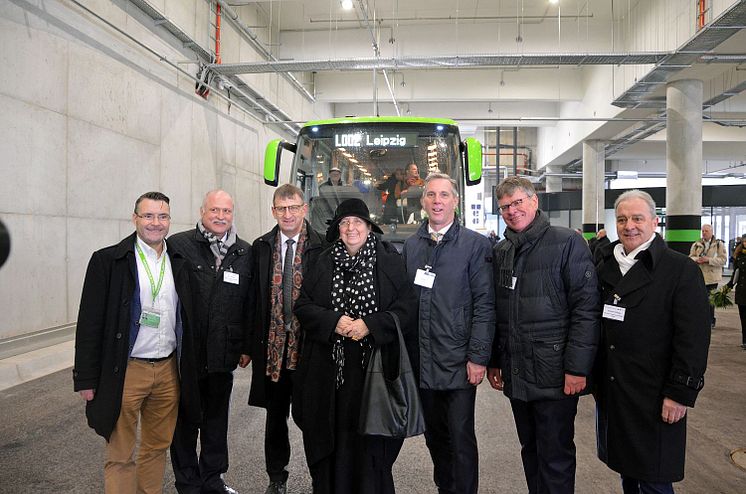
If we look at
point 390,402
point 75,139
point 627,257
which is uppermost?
point 75,139

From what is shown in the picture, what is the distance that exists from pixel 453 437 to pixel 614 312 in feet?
3.67

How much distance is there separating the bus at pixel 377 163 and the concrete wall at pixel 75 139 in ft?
9.64

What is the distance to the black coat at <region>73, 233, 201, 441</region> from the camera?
103 inches

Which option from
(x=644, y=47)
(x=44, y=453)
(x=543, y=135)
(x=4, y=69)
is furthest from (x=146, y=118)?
(x=543, y=135)

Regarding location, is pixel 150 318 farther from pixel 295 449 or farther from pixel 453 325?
pixel 295 449

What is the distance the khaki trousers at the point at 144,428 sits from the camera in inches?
107

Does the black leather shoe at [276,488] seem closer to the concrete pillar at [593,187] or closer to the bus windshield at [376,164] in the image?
the bus windshield at [376,164]

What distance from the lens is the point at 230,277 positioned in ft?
10.4

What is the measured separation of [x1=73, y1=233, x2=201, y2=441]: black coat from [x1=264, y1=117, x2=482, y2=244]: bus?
3.65 meters

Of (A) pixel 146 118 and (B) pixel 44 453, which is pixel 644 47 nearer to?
(A) pixel 146 118


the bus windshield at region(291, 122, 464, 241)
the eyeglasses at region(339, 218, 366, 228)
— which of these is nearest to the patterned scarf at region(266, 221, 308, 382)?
the eyeglasses at region(339, 218, 366, 228)

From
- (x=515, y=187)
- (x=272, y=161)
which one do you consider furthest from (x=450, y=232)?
(x=272, y=161)

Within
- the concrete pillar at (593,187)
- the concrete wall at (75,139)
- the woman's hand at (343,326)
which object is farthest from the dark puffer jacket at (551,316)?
the concrete pillar at (593,187)

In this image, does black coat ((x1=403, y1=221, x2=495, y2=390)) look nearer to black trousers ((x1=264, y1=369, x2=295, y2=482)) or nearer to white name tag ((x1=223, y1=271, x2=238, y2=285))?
black trousers ((x1=264, y1=369, x2=295, y2=482))
